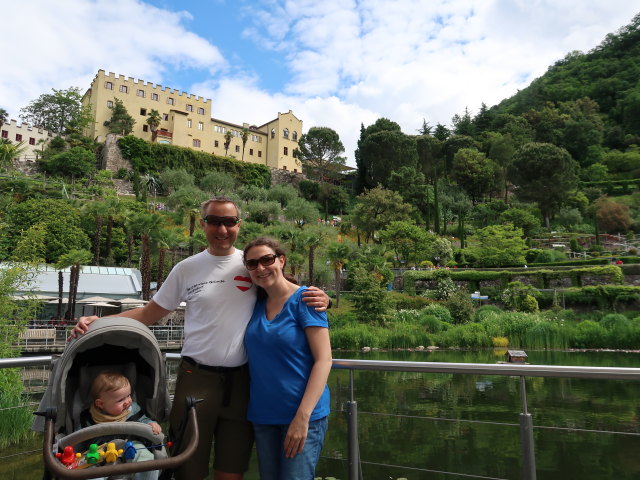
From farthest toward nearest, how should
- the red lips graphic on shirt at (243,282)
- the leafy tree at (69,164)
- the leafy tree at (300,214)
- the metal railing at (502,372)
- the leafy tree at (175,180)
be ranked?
1. the leafy tree at (175,180)
2. the leafy tree at (300,214)
3. the leafy tree at (69,164)
4. the red lips graphic on shirt at (243,282)
5. the metal railing at (502,372)

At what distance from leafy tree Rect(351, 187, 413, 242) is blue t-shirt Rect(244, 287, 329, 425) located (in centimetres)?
3953

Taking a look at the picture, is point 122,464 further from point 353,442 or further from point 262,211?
point 262,211

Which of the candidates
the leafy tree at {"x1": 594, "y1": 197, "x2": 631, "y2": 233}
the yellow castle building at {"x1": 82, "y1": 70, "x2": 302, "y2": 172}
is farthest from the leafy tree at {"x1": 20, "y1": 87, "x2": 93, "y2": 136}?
the leafy tree at {"x1": 594, "y1": 197, "x2": 631, "y2": 233}

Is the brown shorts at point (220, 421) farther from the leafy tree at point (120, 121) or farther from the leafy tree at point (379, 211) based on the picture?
the leafy tree at point (120, 121)

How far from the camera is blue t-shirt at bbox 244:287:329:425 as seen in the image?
199 centimetres

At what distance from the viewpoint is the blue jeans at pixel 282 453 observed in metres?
1.95

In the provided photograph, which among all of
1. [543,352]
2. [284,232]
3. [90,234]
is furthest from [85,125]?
[543,352]

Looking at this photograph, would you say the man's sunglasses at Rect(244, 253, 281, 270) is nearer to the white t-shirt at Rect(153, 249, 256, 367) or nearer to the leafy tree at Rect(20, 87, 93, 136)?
the white t-shirt at Rect(153, 249, 256, 367)

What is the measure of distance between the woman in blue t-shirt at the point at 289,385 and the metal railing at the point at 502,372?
50cm

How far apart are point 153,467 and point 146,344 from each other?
0.66 metres

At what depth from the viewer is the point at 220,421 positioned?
2203 mm

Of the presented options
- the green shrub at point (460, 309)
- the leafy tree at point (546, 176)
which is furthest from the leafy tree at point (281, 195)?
the green shrub at point (460, 309)

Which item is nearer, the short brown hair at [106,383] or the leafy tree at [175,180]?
the short brown hair at [106,383]

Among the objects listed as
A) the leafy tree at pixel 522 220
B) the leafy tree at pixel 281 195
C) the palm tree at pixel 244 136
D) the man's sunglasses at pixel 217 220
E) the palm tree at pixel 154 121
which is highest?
the palm tree at pixel 244 136
